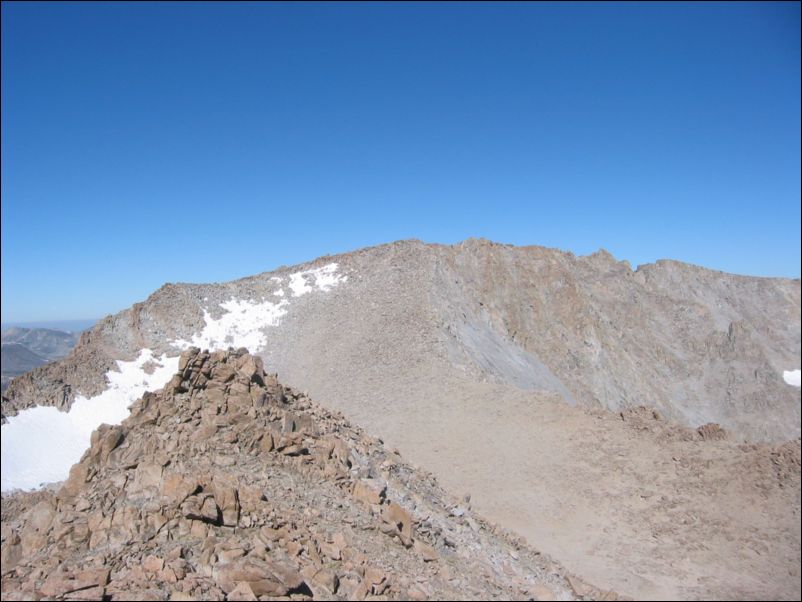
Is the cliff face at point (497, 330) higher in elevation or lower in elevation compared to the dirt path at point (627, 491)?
higher

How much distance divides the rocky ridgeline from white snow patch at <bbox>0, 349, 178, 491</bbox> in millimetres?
11242

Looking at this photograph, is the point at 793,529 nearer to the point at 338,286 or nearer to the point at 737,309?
the point at 338,286

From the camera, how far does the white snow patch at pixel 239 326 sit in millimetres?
29680

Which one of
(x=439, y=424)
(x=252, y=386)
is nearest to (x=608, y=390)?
(x=439, y=424)

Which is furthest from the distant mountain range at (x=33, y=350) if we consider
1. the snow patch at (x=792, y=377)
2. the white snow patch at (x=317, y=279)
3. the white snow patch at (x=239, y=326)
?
the snow patch at (x=792, y=377)

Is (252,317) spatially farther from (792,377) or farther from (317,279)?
(792,377)

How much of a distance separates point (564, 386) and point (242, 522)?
32794 millimetres

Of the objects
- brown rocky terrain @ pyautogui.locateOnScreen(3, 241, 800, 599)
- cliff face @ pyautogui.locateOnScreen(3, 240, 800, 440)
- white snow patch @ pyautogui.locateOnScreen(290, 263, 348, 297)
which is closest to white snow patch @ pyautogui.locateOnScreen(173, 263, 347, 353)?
white snow patch @ pyautogui.locateOnScreen(290, 263, 348, 297)

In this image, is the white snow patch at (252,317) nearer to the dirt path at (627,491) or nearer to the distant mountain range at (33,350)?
the dirt path at (627,491)

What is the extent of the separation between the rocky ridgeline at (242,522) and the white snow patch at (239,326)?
18762mm

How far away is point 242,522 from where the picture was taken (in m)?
7.66

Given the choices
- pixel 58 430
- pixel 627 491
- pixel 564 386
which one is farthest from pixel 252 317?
pixel 627 491

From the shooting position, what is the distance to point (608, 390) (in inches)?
1629

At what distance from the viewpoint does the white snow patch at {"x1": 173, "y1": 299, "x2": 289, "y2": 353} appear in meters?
29.7
